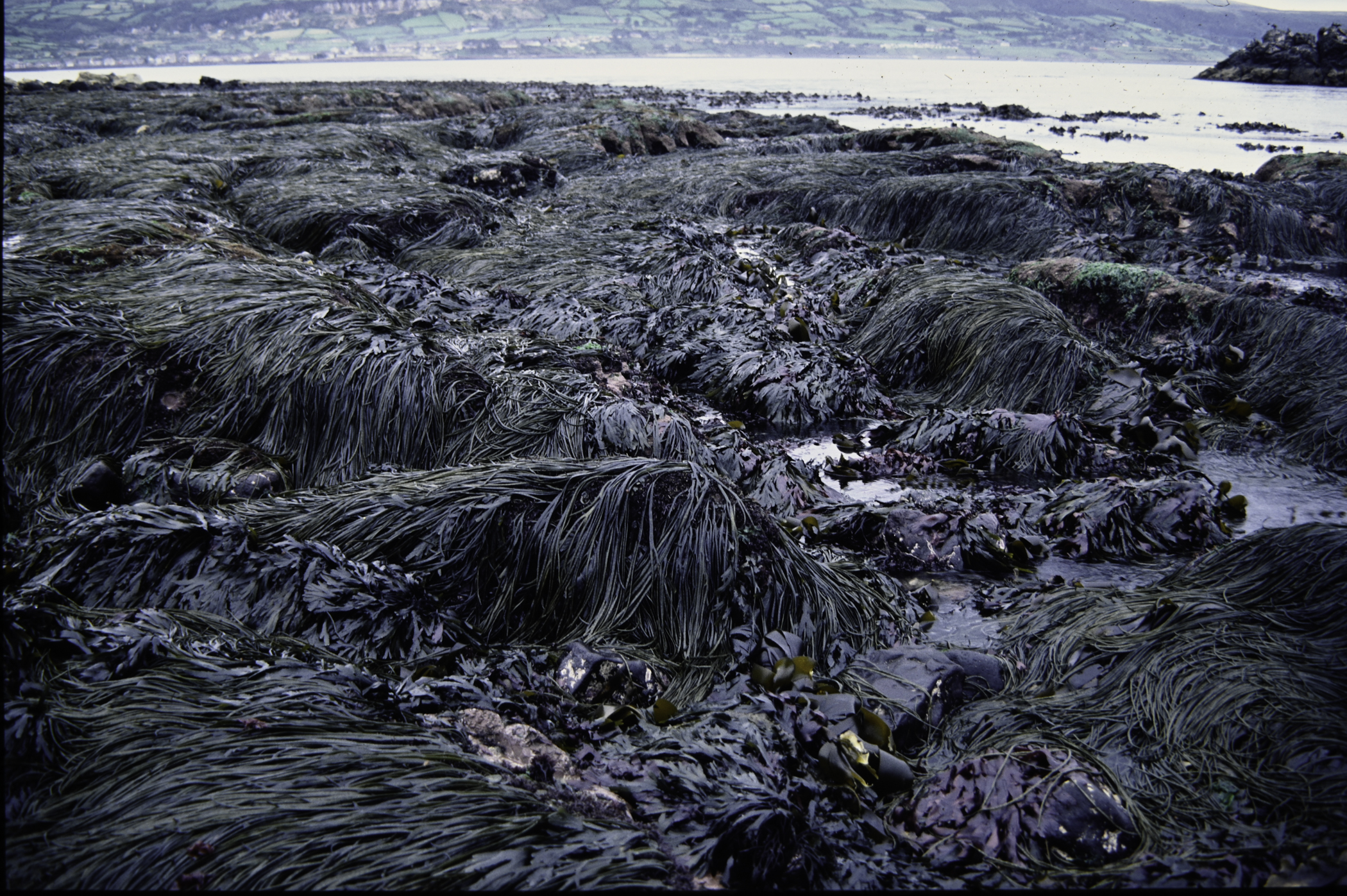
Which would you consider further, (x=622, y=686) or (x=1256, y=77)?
(x=1256, y=77)

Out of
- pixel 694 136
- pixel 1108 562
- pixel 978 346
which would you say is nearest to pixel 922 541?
pixel 1108 562

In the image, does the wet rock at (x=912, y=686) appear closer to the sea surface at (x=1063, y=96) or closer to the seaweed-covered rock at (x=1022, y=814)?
the seaweed-covered rock at (x=1022, y=814)

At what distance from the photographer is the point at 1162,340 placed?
5.12 metres

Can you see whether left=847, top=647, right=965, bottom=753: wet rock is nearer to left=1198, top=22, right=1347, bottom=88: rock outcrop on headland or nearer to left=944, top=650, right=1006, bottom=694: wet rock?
left=944, top=650, right=1006, bottom=694: wet rock

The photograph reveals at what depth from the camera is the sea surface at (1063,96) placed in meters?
13.7

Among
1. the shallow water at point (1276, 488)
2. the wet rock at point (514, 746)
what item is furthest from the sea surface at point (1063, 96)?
the wet rock at point (514, 746)

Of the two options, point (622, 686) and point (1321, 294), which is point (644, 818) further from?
point (1321, 294)

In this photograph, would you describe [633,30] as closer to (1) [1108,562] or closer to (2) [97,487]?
(2) [97,487]

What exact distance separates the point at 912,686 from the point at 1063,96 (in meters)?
33.5

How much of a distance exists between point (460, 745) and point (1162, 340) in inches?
216

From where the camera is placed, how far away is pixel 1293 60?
1140 inches

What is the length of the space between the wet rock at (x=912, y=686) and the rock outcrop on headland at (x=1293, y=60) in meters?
36.2

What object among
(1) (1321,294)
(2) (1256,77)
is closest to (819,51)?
(2) (1256,77)

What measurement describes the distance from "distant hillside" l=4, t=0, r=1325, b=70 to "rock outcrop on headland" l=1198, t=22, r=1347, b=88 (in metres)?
34.8
